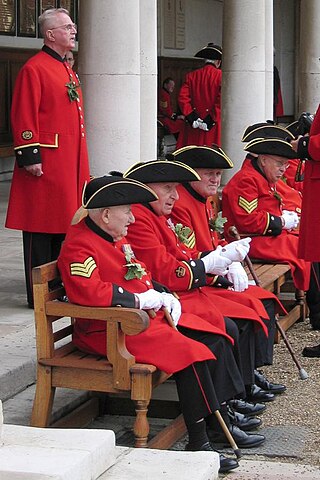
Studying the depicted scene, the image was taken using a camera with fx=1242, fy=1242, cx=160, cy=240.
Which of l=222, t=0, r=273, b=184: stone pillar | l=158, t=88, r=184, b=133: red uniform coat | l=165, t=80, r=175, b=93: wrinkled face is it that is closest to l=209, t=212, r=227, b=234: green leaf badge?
l=222, t=0, r=273, b=184: stone pillar

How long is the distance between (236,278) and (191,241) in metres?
0.29

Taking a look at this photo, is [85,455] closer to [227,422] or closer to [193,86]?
[227,422]

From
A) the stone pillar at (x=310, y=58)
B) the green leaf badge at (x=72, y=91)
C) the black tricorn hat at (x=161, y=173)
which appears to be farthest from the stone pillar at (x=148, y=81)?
the stone pillar at (x=310, y=58)

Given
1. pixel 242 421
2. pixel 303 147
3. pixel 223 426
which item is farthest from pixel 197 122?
pixel 223 426

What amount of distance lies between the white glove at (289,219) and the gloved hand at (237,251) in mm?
2072

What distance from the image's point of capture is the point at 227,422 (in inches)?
209

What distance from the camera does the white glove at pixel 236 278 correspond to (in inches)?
242

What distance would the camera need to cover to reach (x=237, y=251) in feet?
19.0

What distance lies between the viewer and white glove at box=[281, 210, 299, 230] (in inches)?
310

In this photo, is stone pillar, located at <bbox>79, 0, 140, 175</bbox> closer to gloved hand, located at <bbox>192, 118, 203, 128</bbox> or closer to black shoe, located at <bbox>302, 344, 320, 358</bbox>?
black shoe, located at <bbox>302, 344, 320, 358</bbox>

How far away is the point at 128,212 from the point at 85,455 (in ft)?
4.37

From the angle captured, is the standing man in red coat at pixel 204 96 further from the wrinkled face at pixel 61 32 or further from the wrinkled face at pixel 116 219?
the wrinkled face at pixel 116 219

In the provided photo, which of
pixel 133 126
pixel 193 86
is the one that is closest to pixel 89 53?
pixel 133 126

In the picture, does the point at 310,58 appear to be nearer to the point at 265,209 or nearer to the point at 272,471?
the point at 265,209
